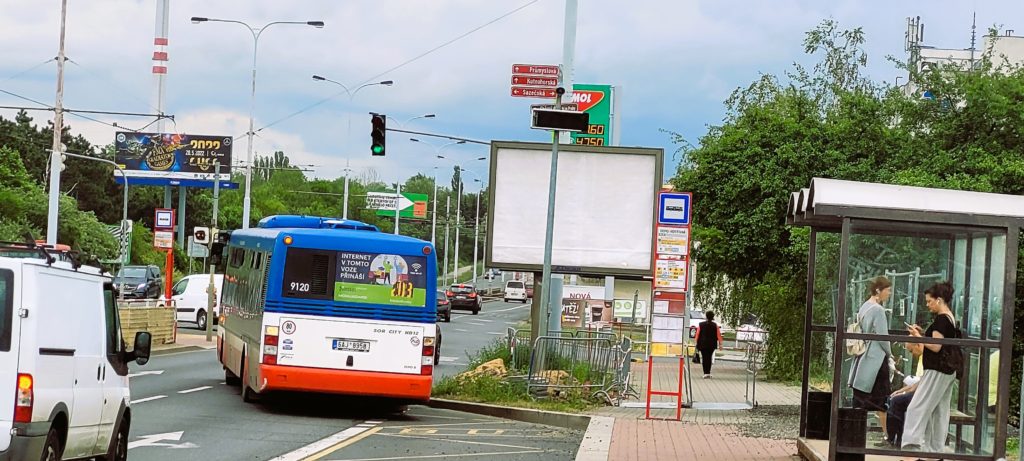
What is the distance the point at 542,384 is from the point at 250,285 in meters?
4.68

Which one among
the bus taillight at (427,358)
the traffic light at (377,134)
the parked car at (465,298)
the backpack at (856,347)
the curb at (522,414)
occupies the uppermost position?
the traffic light at (377,134)

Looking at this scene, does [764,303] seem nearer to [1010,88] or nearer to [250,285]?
[1010,88]

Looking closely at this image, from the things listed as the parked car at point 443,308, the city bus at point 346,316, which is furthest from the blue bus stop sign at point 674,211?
the parked car at point 443,308

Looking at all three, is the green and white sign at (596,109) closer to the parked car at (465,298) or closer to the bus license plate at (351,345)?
the bus license plate at (351,345)

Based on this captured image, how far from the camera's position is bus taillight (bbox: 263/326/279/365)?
754 inches

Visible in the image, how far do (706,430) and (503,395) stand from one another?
13.6 ft

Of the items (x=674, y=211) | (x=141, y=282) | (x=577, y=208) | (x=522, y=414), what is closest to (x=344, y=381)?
(x=522, y=414)

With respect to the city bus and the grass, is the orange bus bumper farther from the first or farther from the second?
the grass

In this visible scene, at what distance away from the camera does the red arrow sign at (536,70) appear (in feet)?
71.0

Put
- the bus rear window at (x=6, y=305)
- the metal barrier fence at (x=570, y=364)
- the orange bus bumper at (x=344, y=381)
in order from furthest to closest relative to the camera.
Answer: the metal barrier fence at (x=570, y=364)
the orange bus bumper at (x=344, y=381)
the bus rear window at (x=6, y=305)

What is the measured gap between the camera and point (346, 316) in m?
19.5

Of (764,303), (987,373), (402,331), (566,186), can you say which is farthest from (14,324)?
(764,303)

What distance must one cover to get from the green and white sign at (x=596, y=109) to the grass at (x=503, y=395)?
37.6ft

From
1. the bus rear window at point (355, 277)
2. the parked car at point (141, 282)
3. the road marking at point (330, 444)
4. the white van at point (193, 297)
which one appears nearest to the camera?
the road marking at point (330, 444)
